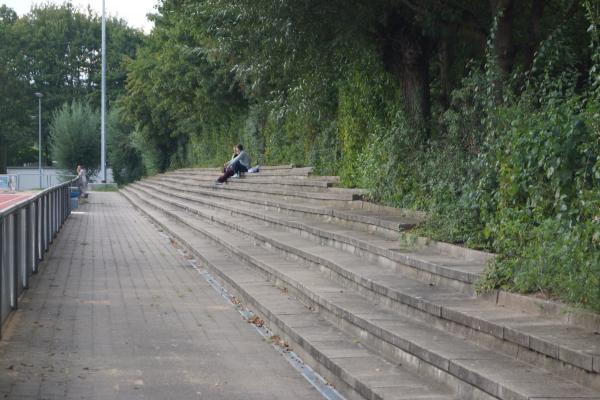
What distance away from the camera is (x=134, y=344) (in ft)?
26.5

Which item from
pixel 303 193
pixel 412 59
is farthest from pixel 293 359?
pixel 303 193

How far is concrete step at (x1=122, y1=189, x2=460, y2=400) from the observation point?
5.90m

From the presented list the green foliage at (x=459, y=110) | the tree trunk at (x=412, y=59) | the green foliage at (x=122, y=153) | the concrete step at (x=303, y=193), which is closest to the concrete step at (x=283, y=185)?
the concrete step at (x=303, y=193)

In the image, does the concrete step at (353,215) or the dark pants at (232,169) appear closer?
Answer: the concrete step at (353,215)

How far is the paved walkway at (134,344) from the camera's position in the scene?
6.54 meters

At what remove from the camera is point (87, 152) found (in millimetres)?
57844

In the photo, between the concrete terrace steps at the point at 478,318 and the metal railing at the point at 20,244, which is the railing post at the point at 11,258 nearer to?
the metal railing at the point at 20,244

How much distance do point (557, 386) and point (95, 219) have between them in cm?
2360

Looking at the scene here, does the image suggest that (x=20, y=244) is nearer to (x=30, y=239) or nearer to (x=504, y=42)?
(x=30, y=239)

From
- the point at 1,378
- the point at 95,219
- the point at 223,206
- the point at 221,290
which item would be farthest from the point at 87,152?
the point at 1,378

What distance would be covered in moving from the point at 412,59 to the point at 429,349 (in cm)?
834

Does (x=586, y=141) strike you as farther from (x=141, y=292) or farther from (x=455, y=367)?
(x=141, y=292)

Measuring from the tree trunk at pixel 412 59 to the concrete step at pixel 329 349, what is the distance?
3.87 meters

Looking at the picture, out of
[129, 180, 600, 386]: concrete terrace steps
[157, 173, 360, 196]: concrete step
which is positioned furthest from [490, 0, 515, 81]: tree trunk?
[157, 173, 360, 196]: concrete step
